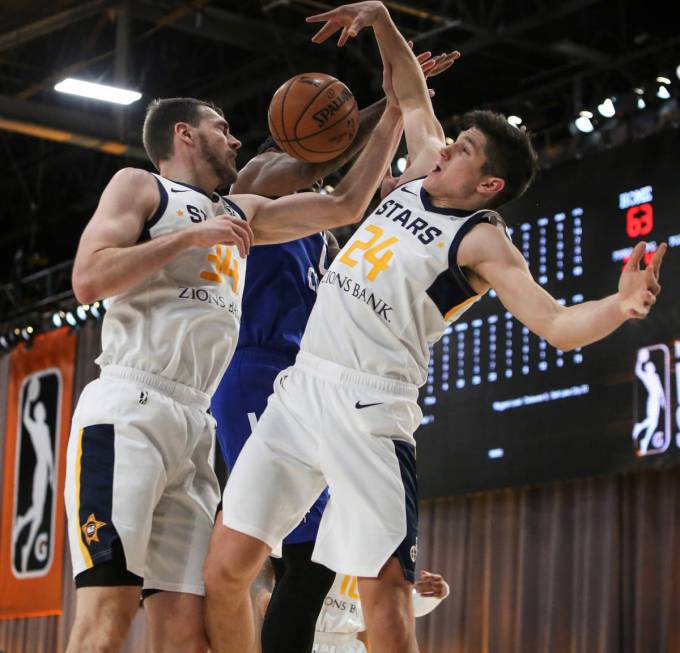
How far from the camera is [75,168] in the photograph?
520 inches

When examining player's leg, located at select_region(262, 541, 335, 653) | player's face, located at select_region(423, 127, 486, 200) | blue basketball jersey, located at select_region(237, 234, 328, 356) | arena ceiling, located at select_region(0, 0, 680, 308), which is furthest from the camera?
arena ceiling, located at select_region(0, 0, 680, 308)

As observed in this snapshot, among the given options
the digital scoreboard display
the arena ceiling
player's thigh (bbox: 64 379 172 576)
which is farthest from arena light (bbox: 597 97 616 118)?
player's thigh (bbox: 64 379 172 576)

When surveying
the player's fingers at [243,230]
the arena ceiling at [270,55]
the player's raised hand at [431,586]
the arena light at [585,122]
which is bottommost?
the player's raised hand at [431,586]

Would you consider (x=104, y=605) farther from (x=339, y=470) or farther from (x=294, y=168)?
(x=294, y=168)

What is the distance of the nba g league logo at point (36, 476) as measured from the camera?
1215 cm

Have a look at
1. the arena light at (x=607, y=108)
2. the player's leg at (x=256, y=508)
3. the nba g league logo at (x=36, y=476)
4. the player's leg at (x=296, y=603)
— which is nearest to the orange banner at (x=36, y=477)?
the nba g league logo at (x=36, y=476)

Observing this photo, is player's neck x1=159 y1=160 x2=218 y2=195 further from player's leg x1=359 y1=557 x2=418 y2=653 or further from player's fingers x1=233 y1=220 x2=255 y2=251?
player's leg x1=359 y1=557 x2=418 y2=653

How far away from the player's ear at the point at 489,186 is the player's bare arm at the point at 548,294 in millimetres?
190

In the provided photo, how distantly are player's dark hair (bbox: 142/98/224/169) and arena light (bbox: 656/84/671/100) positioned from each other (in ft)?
14.7

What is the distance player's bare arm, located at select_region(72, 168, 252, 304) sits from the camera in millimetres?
3598

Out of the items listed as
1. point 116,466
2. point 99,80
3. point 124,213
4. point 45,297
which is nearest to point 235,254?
point 124,213

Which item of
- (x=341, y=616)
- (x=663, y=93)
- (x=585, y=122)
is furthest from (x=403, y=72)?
(x=585, y=122)

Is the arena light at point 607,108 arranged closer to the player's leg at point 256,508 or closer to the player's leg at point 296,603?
the player's leg at point 296,603

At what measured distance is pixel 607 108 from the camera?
8.26 metres
